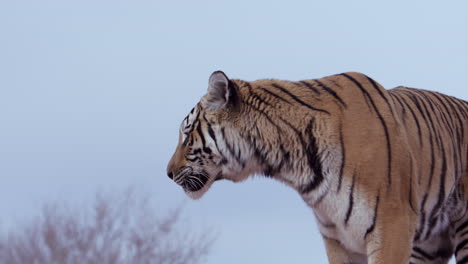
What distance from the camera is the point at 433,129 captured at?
19.8 feet

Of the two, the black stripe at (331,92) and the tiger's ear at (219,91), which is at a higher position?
the tiger's ear at (219,91)

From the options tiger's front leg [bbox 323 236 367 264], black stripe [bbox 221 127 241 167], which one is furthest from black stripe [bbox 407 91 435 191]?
black stripe [bbox 221 127 241 167]

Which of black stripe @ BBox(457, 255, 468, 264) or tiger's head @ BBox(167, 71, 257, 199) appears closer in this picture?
tiger's head @ BBox(167, 71, 257, 199)

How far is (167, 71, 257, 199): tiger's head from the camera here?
5512 mm

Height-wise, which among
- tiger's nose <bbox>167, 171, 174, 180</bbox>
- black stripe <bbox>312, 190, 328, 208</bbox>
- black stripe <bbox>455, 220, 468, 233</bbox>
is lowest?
black stripe <bbox>455, 220, 468, 233</bbox>

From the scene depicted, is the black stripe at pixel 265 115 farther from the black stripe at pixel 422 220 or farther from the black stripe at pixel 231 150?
the black stripe at pixel 422 220

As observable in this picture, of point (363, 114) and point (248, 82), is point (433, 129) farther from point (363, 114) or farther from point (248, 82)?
point (248, 82)

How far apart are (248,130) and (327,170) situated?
46 cm

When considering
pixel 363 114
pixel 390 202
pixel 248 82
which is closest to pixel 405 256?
pixel 390 202

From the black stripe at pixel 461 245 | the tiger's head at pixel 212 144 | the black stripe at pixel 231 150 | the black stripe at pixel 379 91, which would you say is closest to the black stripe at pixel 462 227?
the black stripe at pixel 461 245

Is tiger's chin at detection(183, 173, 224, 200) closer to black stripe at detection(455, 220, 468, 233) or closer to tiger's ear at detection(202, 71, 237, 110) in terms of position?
tiger's ear at detection(202, 71, 237, 110)

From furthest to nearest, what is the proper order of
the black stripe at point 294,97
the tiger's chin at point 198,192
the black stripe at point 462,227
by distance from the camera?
the black stripe at point 462,227 < the tiger's chin at point 198,192 < the black stripe at point 294,97

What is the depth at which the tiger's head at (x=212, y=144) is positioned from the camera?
5512 mm

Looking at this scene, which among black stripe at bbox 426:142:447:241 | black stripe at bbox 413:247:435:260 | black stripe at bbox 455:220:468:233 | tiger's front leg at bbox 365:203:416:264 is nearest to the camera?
tiger's front leg at bbox 365:203:416:264
